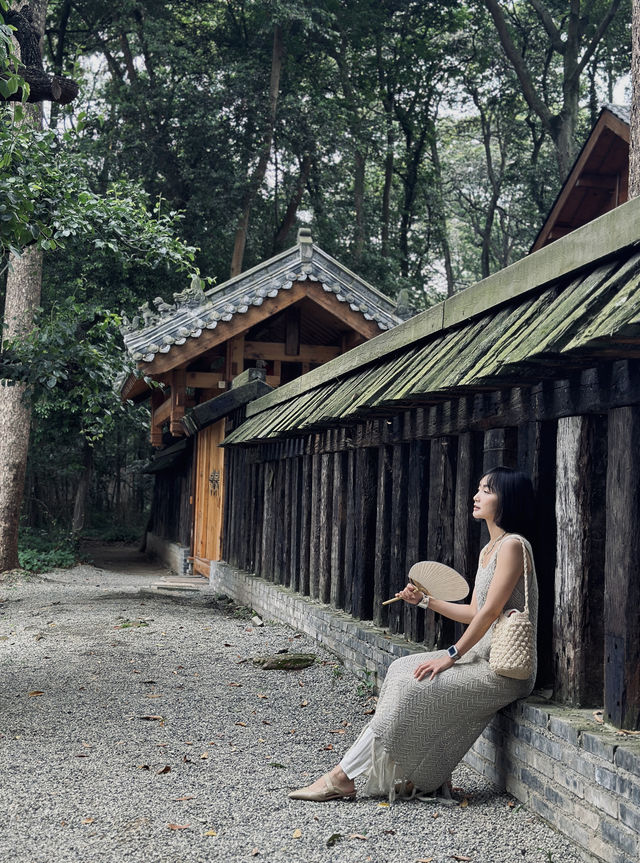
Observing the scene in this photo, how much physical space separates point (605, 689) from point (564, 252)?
1.88m

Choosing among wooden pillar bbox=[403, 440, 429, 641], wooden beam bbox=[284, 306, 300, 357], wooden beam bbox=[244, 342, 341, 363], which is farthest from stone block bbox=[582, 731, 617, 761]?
wooden beam bbox=[284, 306, 300, 357]

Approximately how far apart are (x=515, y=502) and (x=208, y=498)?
37.8 ft

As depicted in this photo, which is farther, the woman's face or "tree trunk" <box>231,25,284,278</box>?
"tree trunk" <box>231,25,284,278</box>

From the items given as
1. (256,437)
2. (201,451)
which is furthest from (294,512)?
(201,451)

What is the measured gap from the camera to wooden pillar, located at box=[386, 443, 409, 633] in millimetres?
5984

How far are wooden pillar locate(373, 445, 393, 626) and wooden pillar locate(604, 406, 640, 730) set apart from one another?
2.90 m

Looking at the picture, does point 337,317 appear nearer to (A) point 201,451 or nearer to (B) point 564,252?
(A) point 201,451

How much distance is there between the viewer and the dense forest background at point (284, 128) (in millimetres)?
19422

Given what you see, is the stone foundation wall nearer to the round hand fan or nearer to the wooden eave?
the wooden eave

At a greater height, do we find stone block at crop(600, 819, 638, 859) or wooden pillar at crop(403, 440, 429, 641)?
wooden pillar at crop(403, 440, 429, 641)

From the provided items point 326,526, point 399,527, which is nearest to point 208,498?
point 326,526

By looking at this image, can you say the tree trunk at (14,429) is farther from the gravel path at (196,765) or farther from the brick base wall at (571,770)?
the brick base wall at (571,770)

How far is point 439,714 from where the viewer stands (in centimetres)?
→ 389

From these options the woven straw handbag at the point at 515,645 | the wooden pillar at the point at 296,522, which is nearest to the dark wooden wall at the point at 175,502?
the wooden pillar at the point at 296,522
